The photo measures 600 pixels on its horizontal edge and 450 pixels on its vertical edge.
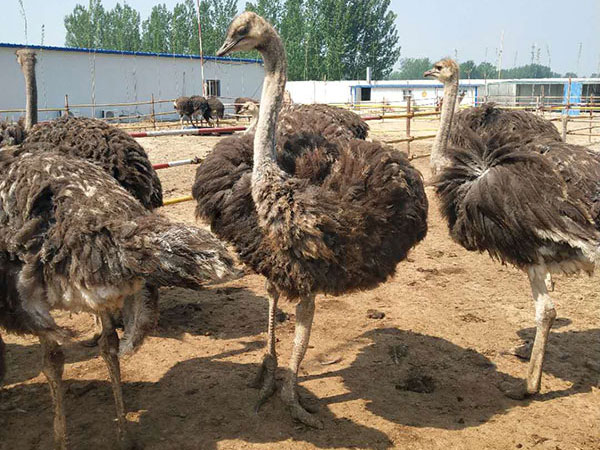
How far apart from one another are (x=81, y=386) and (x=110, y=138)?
5.80 ft

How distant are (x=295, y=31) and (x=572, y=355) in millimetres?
59923

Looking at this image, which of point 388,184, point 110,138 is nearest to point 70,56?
point 110,138

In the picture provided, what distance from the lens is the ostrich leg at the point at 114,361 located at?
10.1 feet

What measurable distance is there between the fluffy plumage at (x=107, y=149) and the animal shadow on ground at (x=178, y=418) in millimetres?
1381

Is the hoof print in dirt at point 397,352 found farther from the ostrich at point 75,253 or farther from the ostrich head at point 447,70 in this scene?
the ostrich head at point 447,70

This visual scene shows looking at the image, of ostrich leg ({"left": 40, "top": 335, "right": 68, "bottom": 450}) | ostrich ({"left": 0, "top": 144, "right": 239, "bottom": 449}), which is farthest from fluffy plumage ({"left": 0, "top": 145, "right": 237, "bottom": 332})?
Result: ostrich leg ({"left": 40, "top": 335, "right": 68, "bottom": 450})

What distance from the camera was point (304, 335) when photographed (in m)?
3.58

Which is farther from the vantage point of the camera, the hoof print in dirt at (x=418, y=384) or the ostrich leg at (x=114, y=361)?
the hoof print in dirt at (x=418, y=384)

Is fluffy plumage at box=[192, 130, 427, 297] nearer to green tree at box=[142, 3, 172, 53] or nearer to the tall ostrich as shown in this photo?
the tall ostrich

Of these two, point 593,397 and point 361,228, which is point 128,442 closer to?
point 361,228

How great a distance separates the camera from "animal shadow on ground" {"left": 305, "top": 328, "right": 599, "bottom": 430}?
3623 millimetres

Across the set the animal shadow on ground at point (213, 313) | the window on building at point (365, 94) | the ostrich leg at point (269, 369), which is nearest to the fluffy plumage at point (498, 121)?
the animal shadow on ground at point (213, 313)

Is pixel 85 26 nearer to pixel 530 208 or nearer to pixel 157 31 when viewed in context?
pixel 157 31

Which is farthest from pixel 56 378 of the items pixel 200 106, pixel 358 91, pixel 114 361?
pixel 358 91
